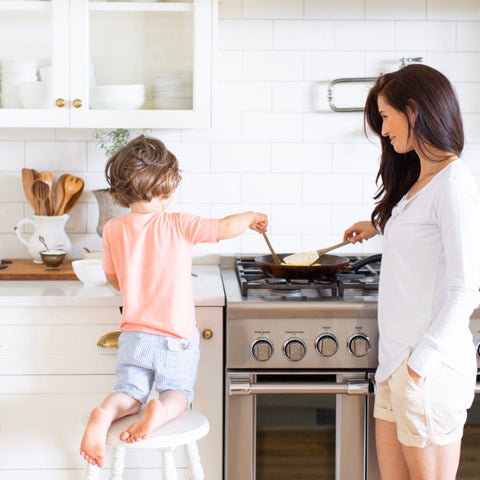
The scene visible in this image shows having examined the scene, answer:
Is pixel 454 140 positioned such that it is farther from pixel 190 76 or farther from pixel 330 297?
pixel 190 76

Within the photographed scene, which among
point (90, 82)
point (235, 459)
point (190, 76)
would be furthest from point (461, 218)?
point (90, 82)

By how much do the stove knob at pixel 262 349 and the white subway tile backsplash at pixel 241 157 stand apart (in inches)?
35.8

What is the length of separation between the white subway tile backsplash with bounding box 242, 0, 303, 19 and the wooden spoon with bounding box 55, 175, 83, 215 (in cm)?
89

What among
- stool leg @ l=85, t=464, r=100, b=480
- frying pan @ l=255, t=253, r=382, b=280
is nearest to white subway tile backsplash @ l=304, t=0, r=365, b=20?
frying pan @ l=255, t=253, r=382, b=280

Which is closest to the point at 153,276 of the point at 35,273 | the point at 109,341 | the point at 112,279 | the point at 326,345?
the point at 112,279

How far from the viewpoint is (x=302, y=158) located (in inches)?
109

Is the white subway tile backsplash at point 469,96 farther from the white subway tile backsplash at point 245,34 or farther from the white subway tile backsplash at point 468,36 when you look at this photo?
the white subway tile backsplash at point 245,34

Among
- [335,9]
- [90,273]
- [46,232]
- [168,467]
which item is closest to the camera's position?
[168,467]

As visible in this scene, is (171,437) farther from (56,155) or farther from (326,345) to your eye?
(56,155)

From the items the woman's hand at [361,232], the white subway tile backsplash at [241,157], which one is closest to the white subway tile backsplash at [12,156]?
the white subway tile backsplash at [241,157]

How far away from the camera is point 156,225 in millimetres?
1957

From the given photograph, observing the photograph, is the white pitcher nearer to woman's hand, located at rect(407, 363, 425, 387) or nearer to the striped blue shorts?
the striped blue shorts

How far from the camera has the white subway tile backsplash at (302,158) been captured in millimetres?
2771

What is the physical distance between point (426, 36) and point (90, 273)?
5.07 ft
